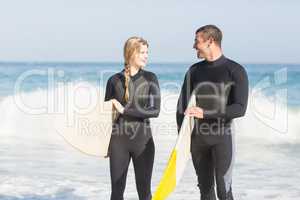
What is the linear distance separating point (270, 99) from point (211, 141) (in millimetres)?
12033

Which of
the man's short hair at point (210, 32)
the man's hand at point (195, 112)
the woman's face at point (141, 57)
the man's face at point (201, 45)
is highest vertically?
the man's short hair at point (210, 32)

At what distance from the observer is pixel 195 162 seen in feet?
12.0

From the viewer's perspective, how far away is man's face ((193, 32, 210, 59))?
11.5ft

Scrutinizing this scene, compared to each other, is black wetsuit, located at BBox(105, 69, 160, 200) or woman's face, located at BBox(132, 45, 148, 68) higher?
woman's face, located at BBox(132, 45, 148, 68)

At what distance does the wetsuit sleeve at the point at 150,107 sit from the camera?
3674 mm

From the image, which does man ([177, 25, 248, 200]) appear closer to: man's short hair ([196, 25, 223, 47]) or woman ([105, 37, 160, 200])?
man's short hair ([196, 25, 223, 47])

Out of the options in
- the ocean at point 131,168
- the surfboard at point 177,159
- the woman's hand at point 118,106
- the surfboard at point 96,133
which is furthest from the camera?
the ocean at point 131,168

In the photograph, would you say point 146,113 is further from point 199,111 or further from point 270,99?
point 270,99

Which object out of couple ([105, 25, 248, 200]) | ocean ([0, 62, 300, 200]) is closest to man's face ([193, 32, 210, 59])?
couple ([105, 25, 248, 200])

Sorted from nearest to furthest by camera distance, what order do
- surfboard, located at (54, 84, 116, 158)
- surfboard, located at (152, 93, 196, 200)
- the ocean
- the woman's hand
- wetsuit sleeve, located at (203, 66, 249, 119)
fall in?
wetsuit sleeve, located at (203, 66, 249, 119), surfboard, located at (152, 93, 196, 200), the woman's hand, surfboard, located at (54, 84, 116, 158), the ocean

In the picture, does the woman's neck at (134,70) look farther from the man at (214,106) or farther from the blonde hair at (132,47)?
the man at (214,106)

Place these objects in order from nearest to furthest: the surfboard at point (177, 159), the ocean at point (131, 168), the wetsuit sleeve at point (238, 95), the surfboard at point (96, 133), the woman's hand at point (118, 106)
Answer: the wetsuit sleeve at point (238, 95) → the surfboard at point (177, 159) → the woman's hand at point (118, 106) → the surfboard at point (96, 133) → the ocean at point (131, 168)

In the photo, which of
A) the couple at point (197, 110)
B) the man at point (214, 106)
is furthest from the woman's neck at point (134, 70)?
the man at point (214, 106)

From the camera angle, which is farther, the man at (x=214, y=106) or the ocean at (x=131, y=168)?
the ocean at (x=131, y=168)
